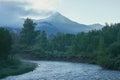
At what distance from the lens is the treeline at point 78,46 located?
257ft

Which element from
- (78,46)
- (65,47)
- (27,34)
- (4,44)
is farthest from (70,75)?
(27,34)

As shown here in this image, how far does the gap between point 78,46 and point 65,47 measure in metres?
17.7

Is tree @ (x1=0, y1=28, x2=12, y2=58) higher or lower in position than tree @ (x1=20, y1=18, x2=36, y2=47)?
lower

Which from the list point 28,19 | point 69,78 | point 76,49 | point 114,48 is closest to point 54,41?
point 28,19

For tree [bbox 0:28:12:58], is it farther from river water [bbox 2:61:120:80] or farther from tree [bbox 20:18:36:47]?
tree [bbox 20:18:36:47]

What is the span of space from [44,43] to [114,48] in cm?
6417

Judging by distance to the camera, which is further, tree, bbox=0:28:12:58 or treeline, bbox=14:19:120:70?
treeline, bbox=14:19:120:70

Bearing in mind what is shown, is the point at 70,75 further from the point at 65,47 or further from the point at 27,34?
the point at 27,34

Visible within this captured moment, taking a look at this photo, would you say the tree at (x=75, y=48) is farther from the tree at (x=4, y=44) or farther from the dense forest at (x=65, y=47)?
the tree at (x=4, y=44)

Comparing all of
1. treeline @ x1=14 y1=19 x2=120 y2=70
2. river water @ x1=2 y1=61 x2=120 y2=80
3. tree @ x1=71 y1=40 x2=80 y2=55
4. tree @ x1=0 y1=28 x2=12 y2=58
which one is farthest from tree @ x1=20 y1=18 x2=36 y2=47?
river water @ x1=2 y1=61 x2=120 y2=80

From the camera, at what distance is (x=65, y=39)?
146 m

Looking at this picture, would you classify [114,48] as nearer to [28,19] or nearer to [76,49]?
[76,49]

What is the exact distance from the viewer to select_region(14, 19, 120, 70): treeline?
78369 mm

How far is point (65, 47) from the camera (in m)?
139
